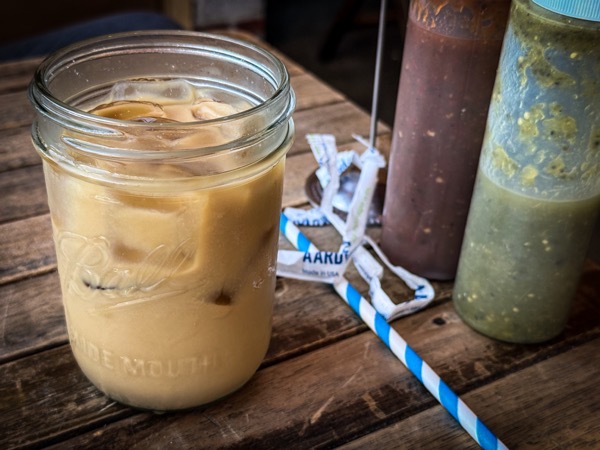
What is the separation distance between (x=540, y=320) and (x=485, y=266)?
0.24 feet

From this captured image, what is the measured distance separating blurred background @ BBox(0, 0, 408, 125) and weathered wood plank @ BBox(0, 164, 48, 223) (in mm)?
1081

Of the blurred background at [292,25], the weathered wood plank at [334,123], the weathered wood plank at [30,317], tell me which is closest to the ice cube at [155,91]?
the weathered wood plank at [30,317]

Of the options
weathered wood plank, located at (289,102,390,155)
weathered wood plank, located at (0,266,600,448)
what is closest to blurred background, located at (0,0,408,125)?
weathered wood plank, located at (289,102,390,155)

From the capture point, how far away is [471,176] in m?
0.73

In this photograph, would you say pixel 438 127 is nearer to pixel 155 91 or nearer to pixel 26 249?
pixel 155 91

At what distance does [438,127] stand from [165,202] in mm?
320

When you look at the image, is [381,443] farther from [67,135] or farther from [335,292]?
[67,135]

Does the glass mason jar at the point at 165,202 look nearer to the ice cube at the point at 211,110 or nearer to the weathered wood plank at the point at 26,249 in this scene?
the ice cube at the point at 211,110

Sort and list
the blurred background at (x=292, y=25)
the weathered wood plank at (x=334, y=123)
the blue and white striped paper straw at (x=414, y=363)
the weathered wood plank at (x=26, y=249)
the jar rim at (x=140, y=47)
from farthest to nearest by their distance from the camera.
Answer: the blurred background at (x=292, y=25)
the weathered wood plank at (x=334, y=123)
the weathered wood plank at (x=26, y=249)
the blue and white striped paper straw at (x=414, y=363)
the jar rim at (x=140, y=47)

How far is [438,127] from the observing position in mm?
708

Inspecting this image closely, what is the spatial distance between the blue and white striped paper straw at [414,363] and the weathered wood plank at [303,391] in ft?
0.04

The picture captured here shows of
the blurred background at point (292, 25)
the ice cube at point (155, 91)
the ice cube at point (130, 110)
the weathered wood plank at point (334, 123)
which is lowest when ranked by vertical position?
the blurred background at point (292, 25)

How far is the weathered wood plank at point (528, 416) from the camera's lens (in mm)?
589

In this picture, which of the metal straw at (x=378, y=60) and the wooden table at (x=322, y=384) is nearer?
the wooden table at (x=322, y=384)
